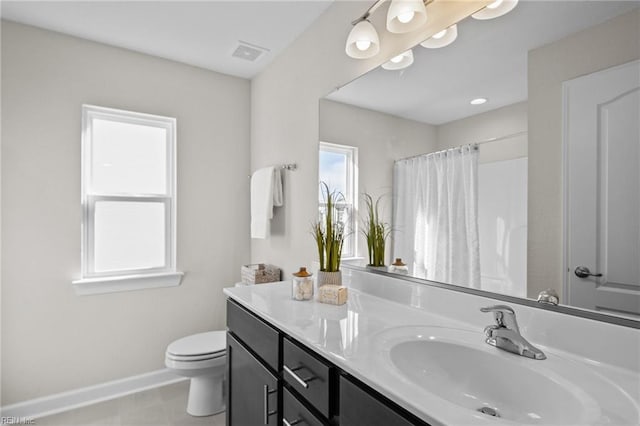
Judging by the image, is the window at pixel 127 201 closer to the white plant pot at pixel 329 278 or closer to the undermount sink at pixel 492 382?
the white plant pot at pixel 329 278

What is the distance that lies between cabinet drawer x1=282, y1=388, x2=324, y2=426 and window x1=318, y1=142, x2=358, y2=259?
78 centimetres

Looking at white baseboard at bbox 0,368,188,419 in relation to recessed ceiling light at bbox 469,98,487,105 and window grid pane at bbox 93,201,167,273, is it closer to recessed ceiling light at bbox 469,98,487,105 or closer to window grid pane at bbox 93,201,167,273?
window grid pane at bbox 93,201,167,273

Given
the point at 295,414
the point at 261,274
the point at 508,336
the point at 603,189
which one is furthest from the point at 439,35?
the point at 261,274

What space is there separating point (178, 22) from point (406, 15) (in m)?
1.48

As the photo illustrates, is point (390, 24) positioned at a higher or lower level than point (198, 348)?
higher

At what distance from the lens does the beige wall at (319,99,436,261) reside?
1431 mm

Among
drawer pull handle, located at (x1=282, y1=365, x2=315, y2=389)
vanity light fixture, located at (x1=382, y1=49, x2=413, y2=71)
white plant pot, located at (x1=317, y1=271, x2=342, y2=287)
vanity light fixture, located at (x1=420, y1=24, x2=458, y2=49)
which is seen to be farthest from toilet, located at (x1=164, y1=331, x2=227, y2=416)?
vanity light fixture, located at (x1=420, y1=24, x2=458, y2=49)

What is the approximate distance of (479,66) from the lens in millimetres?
1201

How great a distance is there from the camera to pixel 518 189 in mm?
1051

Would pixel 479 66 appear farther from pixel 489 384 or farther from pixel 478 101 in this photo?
pixel 489 384

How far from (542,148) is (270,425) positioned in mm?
1282

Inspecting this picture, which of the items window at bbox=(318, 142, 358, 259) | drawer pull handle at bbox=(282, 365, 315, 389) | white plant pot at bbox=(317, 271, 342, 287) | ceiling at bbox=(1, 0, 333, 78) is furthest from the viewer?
ceiling at bbox=(1, 0, 333, 78)

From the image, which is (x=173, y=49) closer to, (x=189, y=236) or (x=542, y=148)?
(x=189, y=236)

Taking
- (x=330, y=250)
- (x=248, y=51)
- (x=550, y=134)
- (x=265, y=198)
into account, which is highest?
(x=248, y=51)
